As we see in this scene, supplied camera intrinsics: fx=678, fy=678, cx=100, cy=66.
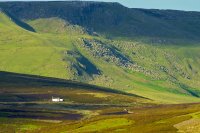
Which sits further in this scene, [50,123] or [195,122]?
[50,123]

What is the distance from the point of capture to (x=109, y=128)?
14700 cm

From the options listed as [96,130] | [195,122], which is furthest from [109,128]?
[195,122]

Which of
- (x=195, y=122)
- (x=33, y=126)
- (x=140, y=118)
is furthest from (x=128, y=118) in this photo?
(x=195, y=122)

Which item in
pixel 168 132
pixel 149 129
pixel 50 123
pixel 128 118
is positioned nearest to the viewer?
pixel 168 132

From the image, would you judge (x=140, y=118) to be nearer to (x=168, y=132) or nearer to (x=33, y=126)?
(x=33, y=126)

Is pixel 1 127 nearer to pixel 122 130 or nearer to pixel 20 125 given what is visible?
pixel 20 125

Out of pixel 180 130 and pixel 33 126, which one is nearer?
pixel 180 130

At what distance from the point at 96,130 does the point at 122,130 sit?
6766 mm

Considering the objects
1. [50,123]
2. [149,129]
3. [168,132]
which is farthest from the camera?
[50,123]

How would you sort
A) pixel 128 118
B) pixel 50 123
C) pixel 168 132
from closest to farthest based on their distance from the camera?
pixel 168 132
pixel 128 118
pixel 50 123

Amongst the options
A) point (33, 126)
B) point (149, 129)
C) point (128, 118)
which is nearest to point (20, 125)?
point (33, 126)

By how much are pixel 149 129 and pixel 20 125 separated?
172 ft

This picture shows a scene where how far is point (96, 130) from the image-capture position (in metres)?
145

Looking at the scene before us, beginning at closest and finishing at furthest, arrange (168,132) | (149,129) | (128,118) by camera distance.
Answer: (168,132) → (149,129) → (128,118)
